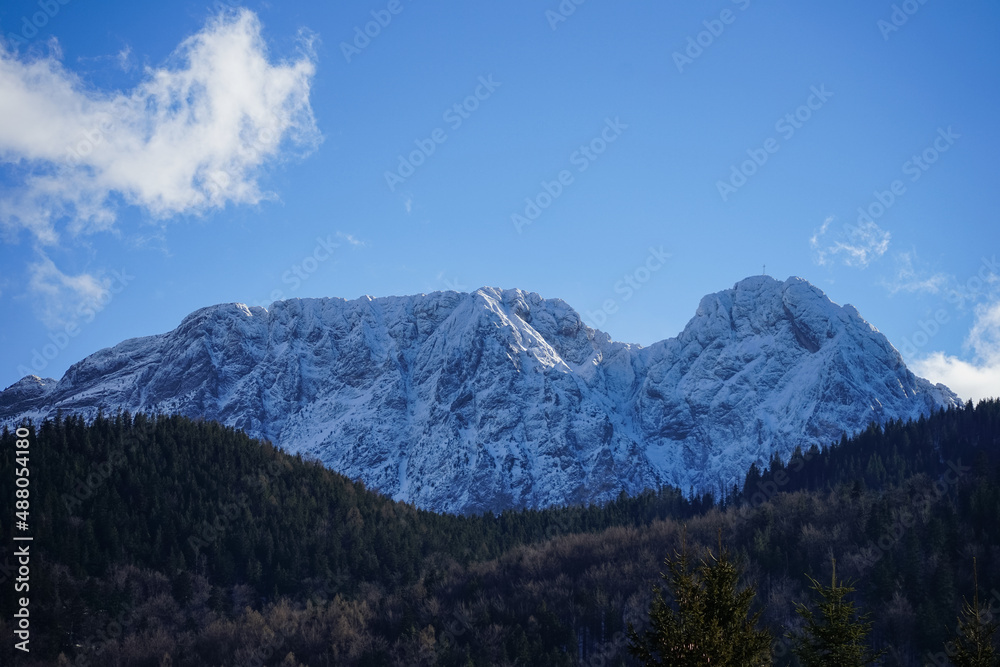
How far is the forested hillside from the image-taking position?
126 metres

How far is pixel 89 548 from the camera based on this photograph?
141500 mm

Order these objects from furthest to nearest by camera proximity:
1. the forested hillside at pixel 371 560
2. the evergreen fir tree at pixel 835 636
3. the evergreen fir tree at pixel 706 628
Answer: the forested hillside at pixel 371 560
the evergreen fir tree at pixel 835 636
the evergreen fir tree at pixel 706 628

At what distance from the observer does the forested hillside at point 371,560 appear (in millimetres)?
126312

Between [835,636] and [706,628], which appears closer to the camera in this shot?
[706,628]

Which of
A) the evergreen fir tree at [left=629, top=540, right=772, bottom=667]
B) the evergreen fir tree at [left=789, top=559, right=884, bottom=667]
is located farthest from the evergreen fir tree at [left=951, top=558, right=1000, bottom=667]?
the evergreen fir tree at [left=629, top=540, right=772, bottom=667]

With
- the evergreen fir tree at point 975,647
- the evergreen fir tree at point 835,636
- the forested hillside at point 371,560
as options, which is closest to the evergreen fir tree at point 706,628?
the evergreen fir tree at point 835,636

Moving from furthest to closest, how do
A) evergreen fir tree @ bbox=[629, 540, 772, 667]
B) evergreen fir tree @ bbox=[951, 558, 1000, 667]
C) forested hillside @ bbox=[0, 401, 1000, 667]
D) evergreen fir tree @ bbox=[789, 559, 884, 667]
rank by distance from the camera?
forested hillside @ bbox=[0, 401, 1000, 667]
evergreen fir tree @ bbox=[789, 559, 884, 667]
evergreen fir tree @ bbox=[951, 558, 1000, 667]
evergreen fir tree @ bbox=[629, 540, 772, 667]

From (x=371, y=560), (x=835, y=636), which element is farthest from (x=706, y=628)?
(x=371, y=560)

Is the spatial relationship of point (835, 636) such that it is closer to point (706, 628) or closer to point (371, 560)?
point (706, 628)

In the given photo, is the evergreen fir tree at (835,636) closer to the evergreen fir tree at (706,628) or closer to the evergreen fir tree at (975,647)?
the evergreen fir tree at (975,647)

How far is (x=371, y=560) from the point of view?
557ft

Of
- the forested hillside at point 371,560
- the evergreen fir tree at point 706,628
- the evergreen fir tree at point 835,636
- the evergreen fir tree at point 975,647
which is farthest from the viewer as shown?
the forested hillside at point 371,560

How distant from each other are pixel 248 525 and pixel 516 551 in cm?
4720

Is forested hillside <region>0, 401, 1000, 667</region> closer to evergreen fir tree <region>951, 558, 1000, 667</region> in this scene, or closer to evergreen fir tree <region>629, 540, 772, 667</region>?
evergreen fir tree <region>951, 558, 1000, 667</region>
